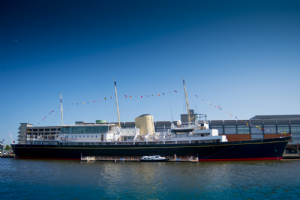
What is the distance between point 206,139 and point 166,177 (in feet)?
58.2

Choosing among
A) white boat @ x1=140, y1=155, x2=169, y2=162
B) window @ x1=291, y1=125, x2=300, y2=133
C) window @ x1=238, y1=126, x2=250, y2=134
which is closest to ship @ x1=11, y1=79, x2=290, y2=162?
white boat @ x1=140, y1=155, x2=169, y2=162

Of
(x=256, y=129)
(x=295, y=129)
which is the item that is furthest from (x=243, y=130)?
(x=295, y=129)

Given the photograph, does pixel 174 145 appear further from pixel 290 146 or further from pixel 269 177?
pixel 290 146

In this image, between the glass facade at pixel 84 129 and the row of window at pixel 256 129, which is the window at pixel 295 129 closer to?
the row of window at pixel 256 129

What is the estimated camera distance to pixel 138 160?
3991 cm

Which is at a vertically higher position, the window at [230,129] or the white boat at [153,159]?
the window at [230,129]

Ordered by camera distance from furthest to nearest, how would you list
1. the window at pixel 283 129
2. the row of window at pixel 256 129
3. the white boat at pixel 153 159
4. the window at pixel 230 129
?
the window at pixel 230 129, the window at pixel 283 129, the row of window at pixel 256 129, the white boat at pixel 153 159

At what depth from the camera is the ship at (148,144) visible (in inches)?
1435

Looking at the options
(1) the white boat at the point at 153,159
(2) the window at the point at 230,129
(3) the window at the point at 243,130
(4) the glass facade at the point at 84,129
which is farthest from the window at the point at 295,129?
(4) the glass facade at the point at 84,129

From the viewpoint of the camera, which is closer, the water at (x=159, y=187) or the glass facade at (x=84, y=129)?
the water at (x=159, y=187)

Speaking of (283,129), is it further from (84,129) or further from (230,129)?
(84,129)

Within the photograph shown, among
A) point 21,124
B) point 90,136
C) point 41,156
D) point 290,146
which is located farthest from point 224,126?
point 21,124

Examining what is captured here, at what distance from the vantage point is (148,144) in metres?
41.0

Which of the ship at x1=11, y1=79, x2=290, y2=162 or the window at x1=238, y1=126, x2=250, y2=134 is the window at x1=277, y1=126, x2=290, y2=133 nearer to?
the window at x1=238, y1=126, x2=250, y2=134
